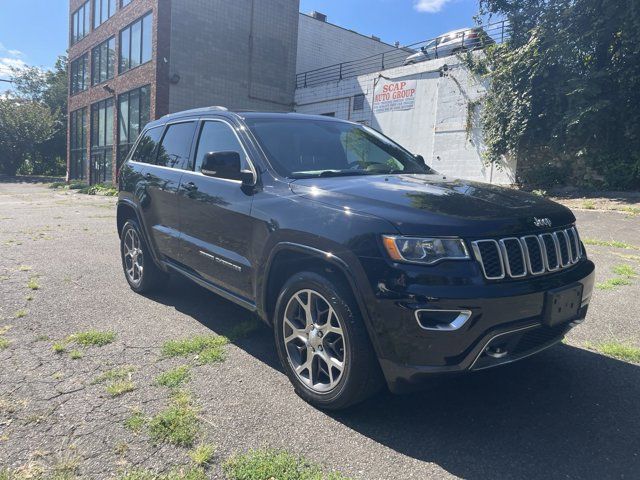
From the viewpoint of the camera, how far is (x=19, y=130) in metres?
37.5

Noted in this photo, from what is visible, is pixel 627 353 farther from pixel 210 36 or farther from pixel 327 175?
pixel 210 36

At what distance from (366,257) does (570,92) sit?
13.1 metres

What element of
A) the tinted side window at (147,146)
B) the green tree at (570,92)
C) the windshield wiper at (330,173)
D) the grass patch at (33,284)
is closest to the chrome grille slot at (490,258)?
the windshield wiper at (330,173)

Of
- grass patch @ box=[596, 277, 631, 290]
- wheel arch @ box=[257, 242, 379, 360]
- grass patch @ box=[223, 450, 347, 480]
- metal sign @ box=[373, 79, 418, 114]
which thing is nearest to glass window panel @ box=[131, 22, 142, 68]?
metal sign @ box=[373, 79, 418, 114]

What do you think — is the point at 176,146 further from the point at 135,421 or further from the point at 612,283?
the point at 612,283

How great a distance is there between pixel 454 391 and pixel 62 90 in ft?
170

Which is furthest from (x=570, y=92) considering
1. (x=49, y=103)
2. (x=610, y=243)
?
(x=49, y=103)

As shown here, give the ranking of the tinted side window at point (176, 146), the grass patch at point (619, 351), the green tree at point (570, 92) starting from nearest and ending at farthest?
the grass patch at point (619, 351)
the tinted side window at point (176, 146)
the green tree at point (570, 92)

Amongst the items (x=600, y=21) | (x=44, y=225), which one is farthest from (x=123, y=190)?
(x=600, y=21)

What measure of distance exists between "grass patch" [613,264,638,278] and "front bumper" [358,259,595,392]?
416 cm

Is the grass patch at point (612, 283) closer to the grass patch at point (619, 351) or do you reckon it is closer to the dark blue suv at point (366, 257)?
the grass patch at point (619, 351)

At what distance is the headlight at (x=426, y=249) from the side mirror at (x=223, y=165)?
147 centimetres

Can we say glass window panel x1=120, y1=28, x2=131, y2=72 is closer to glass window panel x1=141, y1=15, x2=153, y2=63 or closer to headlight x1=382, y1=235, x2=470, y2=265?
glass window panel x1=141, y1=15, x2=153, y2=63

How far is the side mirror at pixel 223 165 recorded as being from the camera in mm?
3402
